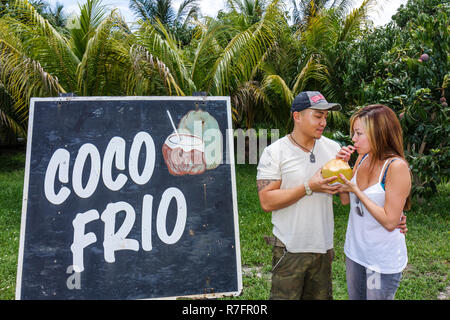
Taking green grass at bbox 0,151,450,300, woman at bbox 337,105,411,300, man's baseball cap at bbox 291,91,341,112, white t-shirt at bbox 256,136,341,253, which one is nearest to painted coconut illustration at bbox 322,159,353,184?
woman at bbox 337,105,411,300

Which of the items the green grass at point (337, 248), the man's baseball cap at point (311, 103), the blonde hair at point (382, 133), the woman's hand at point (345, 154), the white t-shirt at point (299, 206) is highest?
the man's baseball cap at point (311, 103)

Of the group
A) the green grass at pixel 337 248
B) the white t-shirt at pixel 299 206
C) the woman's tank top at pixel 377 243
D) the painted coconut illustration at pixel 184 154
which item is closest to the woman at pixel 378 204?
the woman's tank top at pixel 377 243

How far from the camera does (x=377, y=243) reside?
2035 mm

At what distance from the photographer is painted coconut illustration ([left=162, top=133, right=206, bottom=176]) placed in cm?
230

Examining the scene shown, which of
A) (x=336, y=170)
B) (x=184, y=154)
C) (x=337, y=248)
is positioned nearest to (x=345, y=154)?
(x=336, y=170)

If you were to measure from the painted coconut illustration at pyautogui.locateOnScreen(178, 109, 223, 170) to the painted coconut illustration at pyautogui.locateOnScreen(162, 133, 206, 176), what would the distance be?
3 cm

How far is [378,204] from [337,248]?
10.5ft

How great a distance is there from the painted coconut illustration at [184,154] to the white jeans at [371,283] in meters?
1.06

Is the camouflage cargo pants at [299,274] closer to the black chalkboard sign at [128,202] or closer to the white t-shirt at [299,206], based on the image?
the white t-shirt at [299,206]

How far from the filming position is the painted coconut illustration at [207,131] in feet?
7.70

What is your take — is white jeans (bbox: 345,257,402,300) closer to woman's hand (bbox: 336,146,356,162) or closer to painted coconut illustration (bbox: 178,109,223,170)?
woman's hand (bbox: 336,146,356,162)

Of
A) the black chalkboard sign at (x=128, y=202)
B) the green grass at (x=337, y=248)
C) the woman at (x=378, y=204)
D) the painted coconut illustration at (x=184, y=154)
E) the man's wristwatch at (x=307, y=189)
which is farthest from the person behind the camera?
the green grass at (x=337, y=248)

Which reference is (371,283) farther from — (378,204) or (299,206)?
(299,206)
